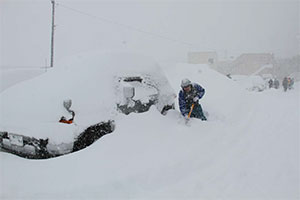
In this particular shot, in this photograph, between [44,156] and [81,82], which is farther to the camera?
[81,82]

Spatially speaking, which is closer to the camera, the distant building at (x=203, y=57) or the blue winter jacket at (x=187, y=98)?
the blue winter jacket at (x=187, y=98)

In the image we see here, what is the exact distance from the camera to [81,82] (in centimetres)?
316

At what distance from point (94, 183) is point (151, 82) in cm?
224

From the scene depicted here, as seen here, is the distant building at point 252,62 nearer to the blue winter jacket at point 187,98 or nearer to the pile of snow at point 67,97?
the blue winter jacket at point 187,98

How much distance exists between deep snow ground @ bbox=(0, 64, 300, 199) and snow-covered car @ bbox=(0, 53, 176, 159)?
16 cm

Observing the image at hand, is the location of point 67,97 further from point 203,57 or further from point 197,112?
point 203,57

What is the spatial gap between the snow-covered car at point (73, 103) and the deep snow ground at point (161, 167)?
6.5 inches

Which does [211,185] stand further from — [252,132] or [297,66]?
[297,66]

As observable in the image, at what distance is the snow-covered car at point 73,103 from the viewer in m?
2.66

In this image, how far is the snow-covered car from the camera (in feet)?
8.73

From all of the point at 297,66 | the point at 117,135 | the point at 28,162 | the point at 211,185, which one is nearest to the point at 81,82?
the point at 117,135

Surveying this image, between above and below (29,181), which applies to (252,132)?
above

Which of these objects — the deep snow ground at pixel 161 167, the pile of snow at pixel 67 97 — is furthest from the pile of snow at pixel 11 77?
the deep snow ground at pixel 161 167

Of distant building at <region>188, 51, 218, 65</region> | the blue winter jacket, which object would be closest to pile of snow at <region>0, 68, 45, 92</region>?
the blue winter jacket
